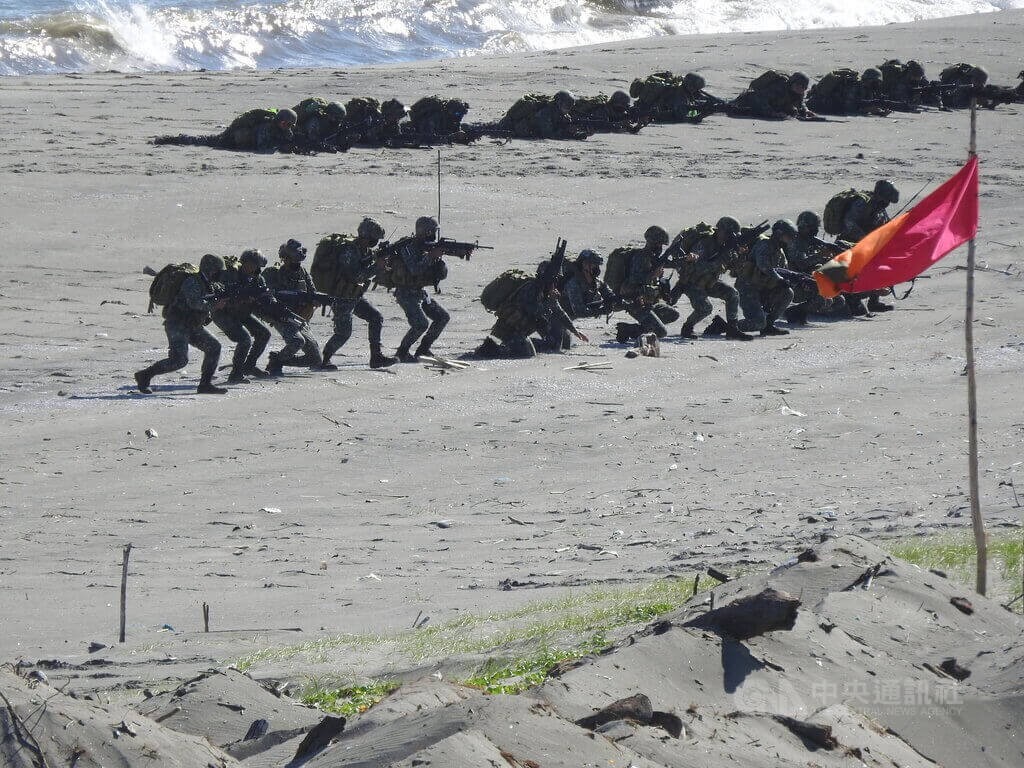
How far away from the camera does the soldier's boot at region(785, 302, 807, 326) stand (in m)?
19.7

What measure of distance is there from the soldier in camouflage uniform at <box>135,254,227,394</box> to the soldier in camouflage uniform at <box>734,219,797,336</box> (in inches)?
273

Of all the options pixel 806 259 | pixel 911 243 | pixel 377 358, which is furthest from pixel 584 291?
pixel 911 243

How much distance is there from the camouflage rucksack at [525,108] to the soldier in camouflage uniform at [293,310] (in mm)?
13808

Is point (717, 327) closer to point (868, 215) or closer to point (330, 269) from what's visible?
point (868, 215)

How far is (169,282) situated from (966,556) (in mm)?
8637

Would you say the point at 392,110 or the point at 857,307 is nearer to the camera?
the point at 857,307

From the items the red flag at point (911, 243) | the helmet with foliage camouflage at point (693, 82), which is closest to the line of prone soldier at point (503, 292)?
the red flag at point (911, 243)

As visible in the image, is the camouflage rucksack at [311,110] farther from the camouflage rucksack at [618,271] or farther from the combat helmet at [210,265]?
the combat helmet at [210,265]

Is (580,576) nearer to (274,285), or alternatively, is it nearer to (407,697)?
(407,697)

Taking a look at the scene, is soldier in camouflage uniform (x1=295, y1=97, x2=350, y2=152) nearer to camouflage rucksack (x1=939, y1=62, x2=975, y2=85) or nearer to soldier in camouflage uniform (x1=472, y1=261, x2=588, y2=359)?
soldier in camouflage uniform (x1=472, y1=261, x2=588, y2=359)

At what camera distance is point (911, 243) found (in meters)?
8.52

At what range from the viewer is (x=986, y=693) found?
729cm

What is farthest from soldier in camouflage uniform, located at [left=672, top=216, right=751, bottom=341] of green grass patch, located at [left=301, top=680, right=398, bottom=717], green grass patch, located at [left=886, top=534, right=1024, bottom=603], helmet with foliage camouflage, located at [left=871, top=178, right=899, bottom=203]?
green grass patch, located at [left=301, top=680, right=398, bottom=717]

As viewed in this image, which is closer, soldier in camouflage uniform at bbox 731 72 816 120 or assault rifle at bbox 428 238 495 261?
assault rifle at bbox 428 238 495 261
